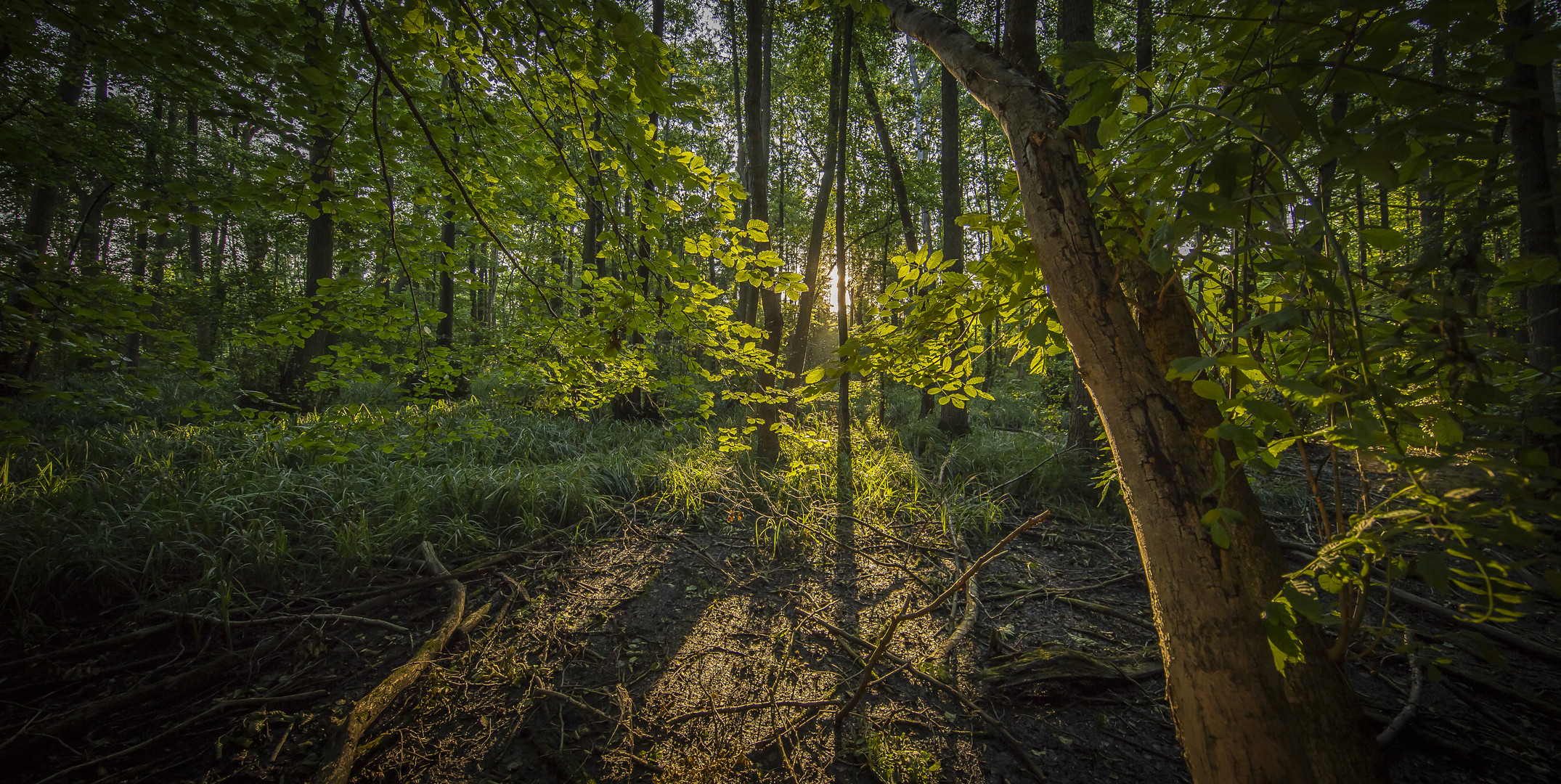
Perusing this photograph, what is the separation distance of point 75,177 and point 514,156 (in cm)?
534

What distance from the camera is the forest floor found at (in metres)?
1.93

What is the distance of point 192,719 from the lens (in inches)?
83.4

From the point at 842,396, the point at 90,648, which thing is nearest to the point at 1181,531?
the point at 842,396

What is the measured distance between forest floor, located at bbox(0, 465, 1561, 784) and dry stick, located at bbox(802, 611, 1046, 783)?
0.02 m

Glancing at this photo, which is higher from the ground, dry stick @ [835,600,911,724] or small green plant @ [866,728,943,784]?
dry stick @ [835,600,911,724]

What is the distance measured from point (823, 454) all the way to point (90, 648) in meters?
4.75

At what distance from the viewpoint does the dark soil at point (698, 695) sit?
6.32ft

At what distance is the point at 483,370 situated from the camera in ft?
10.4

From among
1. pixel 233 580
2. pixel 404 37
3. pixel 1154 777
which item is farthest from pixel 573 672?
pixel 404 37

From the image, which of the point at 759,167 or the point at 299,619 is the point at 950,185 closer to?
the point at 759,167

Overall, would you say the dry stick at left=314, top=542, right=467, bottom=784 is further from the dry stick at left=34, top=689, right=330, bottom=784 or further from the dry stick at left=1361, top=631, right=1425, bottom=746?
the dry stick at left=1361, top=631, right=1425, bottom=746

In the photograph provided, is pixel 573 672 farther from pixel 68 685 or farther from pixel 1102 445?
pixel 1102 445

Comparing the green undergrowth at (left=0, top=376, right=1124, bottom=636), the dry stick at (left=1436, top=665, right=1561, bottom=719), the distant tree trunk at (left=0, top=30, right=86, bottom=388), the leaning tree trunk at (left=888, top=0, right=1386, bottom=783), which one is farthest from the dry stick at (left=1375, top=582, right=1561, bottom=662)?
the distant tree trunk at (left=0, top=30, right=86, bottom=388)

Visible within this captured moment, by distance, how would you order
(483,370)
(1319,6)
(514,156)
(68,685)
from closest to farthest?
(1319,6) → (68,685) → (514,156) → (483,370)
